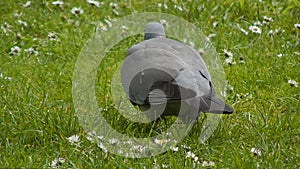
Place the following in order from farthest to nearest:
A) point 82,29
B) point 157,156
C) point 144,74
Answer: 1. point 82,29
2. point 144,74
3. point 157,156

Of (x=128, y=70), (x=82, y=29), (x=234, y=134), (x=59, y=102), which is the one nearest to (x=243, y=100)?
(x=234, y=134)

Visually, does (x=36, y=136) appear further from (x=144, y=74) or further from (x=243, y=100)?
(x=243, y=100)

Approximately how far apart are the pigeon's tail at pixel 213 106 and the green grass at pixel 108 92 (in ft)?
0.74

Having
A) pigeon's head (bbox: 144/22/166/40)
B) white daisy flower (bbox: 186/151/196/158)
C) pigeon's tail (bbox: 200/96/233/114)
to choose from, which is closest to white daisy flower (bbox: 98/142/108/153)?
white daisy flower (bbox: 186/151/196/158)

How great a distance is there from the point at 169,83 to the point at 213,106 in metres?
0.32

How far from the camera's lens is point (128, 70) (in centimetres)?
438

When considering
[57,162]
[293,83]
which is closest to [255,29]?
[293,83]

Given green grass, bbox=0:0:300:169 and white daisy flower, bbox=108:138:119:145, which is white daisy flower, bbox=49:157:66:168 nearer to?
green grass, bbox=0:0:300:169

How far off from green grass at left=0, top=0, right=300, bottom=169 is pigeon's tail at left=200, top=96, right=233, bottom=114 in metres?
0.23

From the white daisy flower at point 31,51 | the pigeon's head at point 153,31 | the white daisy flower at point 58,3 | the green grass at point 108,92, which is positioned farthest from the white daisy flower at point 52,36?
the pigeon's head at point 153,31

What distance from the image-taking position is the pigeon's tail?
3967mm

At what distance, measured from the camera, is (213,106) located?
3996mm

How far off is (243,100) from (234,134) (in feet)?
2.43

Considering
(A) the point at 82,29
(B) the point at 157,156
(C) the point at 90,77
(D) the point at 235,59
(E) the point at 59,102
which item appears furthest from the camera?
(A) the point at 82,29
